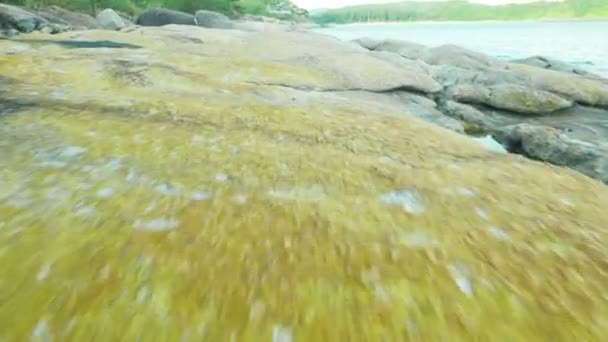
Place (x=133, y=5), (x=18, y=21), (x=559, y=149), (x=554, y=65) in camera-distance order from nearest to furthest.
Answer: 1. (x=559, y=149)
2. (x=18, y=21)
3. (x=554, y=65)
4. (x=133, y=5)

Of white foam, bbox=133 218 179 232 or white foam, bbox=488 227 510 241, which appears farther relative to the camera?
white foam, bbox=488 227 510 241

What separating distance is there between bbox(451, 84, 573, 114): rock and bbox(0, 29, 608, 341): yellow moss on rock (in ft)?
41.6

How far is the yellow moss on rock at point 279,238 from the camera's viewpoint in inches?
99.1

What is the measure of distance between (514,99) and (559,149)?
711cm

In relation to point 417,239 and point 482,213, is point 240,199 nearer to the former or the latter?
point 417,239

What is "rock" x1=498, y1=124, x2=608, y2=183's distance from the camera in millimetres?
9680

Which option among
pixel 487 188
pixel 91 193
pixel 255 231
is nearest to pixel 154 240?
pixel 255 231

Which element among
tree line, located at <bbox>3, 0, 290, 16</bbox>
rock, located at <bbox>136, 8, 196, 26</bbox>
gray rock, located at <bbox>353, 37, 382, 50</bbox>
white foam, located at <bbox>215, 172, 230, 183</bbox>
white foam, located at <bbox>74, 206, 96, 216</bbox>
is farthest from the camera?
tree line, located at <bbox>3, 0, 290, 16</bbox>

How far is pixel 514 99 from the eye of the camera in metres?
17.0

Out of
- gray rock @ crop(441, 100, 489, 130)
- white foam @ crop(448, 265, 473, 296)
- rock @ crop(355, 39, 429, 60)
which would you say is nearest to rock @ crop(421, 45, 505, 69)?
rock @ crop(355, 39, 429, 60)

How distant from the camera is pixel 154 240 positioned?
3.15 metres

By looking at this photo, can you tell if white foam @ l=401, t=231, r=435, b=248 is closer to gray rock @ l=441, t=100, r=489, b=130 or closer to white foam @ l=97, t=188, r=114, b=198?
white foam @ l=97, t=188, r=114, b=198

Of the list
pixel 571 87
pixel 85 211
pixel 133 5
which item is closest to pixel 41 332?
pixel 85 211

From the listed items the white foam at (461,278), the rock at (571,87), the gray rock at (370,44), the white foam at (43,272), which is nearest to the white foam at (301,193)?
the white foam at (461,278)
